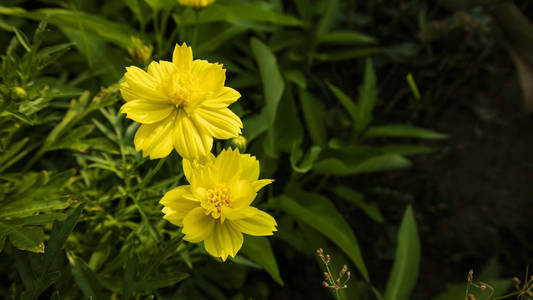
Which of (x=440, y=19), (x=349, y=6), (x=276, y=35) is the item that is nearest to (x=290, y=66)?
(x=276, y=35)

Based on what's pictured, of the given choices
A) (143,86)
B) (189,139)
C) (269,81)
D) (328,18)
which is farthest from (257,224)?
(328,18)

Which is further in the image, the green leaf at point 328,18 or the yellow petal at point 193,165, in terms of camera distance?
the green leaf at point 328,18

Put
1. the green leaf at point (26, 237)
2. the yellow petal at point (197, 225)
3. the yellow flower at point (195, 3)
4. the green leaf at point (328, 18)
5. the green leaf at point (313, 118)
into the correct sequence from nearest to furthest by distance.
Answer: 1. the yellow petal at point (197, 225)
2. the green leaf at point (26, 237)
3. the yellow flower at point (195, 3)
4. the green leaf at point (313, 118)
5. the green leaf at point (328, 18)

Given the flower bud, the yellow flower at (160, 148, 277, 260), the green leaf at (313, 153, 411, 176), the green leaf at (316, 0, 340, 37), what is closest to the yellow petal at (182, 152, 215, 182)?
the yellow flower at (160, 148, 277, 260)

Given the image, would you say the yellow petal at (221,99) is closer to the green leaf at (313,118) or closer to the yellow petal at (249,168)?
the yellow petal at (249,168)

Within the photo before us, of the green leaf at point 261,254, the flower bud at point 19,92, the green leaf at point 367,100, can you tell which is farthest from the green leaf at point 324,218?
the flower bud at point 19,92

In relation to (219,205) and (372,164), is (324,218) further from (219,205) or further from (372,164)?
(219,205)

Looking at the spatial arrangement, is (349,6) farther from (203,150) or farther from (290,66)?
(203,150)
